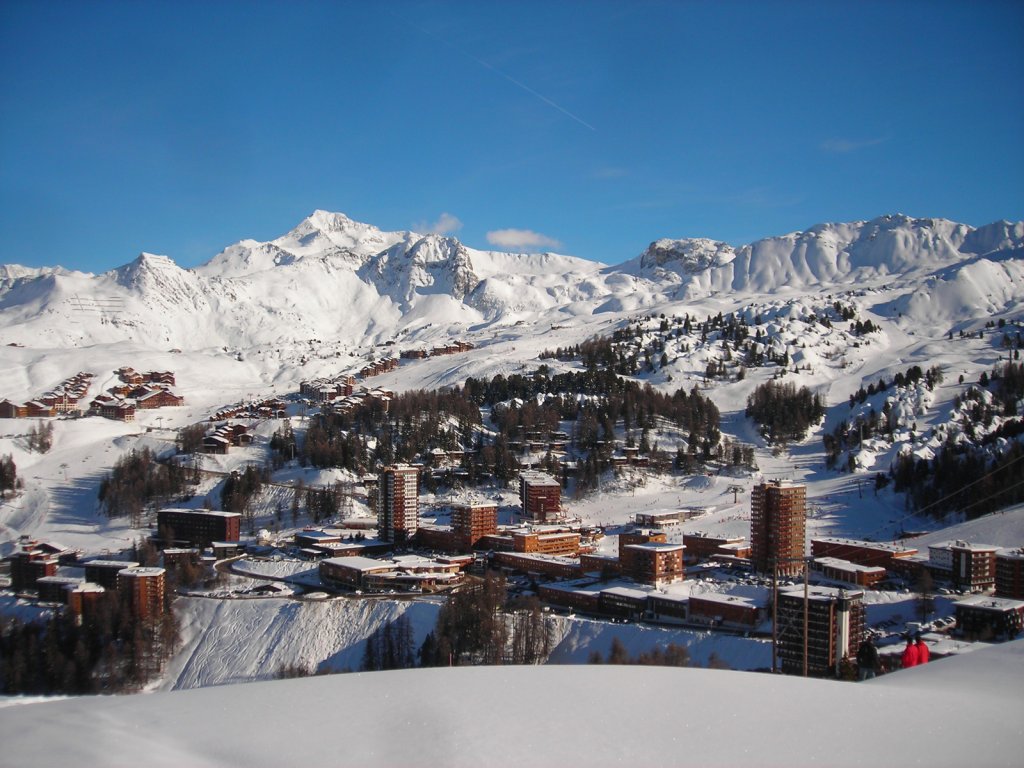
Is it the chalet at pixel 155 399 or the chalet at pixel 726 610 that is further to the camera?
the chalet at pixel 155 399

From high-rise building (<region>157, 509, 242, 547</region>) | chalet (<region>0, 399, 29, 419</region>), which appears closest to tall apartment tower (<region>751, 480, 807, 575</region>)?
high-rise building (<region>157, 509, 242, 547</region>)

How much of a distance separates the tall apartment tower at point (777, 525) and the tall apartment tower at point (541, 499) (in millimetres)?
4228

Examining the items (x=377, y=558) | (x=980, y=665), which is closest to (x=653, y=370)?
(x=377, y=558)

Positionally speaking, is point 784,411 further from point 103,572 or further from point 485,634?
point 103,572

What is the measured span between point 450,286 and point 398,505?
166 feet

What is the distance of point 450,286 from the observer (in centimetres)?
6438

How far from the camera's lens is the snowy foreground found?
1.56 meters

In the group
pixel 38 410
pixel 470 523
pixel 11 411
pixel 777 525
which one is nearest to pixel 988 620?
pixel 777 525

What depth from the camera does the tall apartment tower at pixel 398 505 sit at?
48.0 ft

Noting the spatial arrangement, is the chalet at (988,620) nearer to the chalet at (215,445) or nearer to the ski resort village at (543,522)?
the ski resort village at (543,522)

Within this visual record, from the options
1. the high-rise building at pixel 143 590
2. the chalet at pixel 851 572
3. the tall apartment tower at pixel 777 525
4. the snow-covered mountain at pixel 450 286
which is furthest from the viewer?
the snow-covered mountain at pixel 450 286

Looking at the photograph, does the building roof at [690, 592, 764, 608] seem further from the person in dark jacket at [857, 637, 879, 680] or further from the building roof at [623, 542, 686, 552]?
the person in dark jacket at [857, 637, 879, 680]

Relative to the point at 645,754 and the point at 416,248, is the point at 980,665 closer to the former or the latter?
the point at 645,754

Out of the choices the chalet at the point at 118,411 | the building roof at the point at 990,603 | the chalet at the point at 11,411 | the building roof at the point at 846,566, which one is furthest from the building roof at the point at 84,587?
the chalet at the point at 11,411
